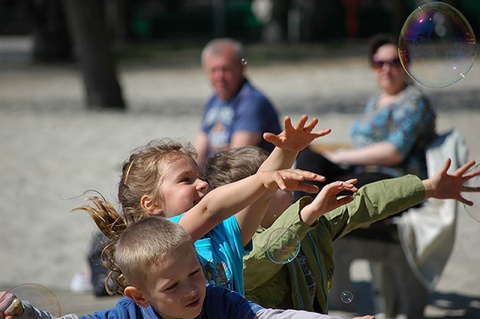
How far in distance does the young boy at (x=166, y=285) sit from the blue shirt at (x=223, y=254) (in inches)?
8.4

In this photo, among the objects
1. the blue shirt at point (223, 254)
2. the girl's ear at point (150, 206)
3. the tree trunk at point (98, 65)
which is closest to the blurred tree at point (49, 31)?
the tree trunk at point (98, 65)

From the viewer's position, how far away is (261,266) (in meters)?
2.90

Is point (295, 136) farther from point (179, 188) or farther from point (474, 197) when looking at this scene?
point (474, 197)

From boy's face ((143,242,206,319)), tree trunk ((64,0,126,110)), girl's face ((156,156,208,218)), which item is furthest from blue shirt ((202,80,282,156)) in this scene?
tree trunk ((64,0,126,110))

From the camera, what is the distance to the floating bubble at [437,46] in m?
4.18

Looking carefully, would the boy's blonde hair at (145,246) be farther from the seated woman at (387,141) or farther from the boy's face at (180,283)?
the seated woman at (387,141)

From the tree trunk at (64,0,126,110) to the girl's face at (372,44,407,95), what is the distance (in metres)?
9.40

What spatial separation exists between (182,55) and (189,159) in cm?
2398

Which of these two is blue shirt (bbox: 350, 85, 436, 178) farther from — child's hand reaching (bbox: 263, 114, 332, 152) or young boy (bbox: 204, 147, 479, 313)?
child's hand reaching (bbox: 263, 114, 332, 152)

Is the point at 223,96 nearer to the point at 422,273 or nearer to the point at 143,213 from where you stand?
the point at 422,273

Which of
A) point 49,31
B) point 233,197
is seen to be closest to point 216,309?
point 233,197

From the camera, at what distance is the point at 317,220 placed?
115 inches

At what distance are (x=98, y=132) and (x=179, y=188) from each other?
956 centimetres

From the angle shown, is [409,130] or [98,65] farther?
[98,65]
